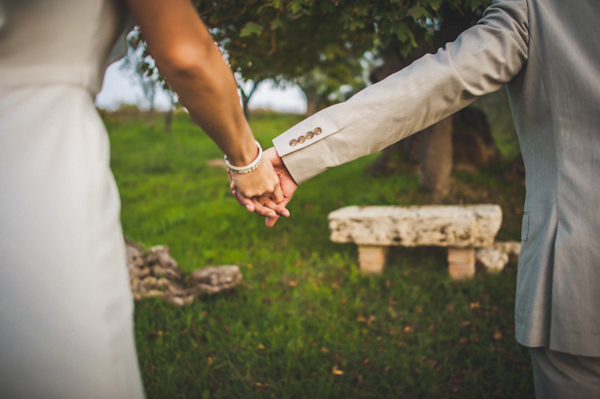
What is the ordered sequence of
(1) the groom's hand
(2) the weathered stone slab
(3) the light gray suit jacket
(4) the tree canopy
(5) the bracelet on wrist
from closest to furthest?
1. (3) the light gray suit jacket
2. (5) the bracelet on wrist
3. (1) the groom's hand
4. (4) the tree canopy
5. (2) the weathered stone slab

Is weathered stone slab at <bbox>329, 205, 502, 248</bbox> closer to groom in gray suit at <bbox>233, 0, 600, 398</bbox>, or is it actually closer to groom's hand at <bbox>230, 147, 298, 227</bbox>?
groom's hand at <bbox>230, 147, 298, 227</bbox>

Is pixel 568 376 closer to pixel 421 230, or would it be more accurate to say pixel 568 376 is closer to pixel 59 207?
pixel 59 207

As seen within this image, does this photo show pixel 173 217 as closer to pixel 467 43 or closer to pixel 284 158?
pixel 284 158

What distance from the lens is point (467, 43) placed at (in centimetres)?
134

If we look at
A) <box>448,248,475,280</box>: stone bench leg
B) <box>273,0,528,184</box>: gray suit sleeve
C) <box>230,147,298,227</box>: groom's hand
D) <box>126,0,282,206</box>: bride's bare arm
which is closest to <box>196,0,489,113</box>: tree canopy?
<box>273,0,528,184</box>: gray suit sleeve

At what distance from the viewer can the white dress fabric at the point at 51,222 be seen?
822 millimetres

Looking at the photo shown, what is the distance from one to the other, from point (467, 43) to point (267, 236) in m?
4.27

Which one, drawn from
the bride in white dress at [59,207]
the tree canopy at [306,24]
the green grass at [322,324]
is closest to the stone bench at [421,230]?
the green grass at [322,324]

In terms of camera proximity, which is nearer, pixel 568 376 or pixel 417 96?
pixel 568 376

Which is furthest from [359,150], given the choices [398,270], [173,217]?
[173,217]

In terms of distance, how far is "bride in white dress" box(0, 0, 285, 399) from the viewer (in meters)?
0.82

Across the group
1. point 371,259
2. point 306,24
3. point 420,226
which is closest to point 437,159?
point 420,226

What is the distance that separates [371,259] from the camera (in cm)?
417

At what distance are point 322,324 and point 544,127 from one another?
2.40 m
